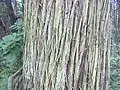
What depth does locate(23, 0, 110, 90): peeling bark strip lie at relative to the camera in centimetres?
155

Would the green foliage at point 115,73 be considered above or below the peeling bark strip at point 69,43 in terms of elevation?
below

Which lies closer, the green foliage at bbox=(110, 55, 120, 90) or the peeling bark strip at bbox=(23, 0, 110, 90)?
the peeling bark strip at bbox=(23, 0, 110, 90)

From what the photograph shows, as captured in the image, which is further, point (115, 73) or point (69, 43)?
point (115, 73)

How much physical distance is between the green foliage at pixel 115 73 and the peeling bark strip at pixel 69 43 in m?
0.90

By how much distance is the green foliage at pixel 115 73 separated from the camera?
2.52 m

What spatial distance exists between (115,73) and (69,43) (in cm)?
156

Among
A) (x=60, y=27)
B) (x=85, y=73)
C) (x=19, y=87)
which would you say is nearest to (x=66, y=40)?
(x=60, y=27)

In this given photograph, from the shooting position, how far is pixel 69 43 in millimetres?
1550

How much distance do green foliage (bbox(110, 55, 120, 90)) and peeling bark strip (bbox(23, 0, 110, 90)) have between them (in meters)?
0.90

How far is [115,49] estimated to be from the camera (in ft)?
12.7

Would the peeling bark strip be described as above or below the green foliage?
above

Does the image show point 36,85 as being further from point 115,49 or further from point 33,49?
point 115,49

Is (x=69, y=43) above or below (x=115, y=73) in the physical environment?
above

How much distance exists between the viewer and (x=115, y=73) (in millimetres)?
2969
